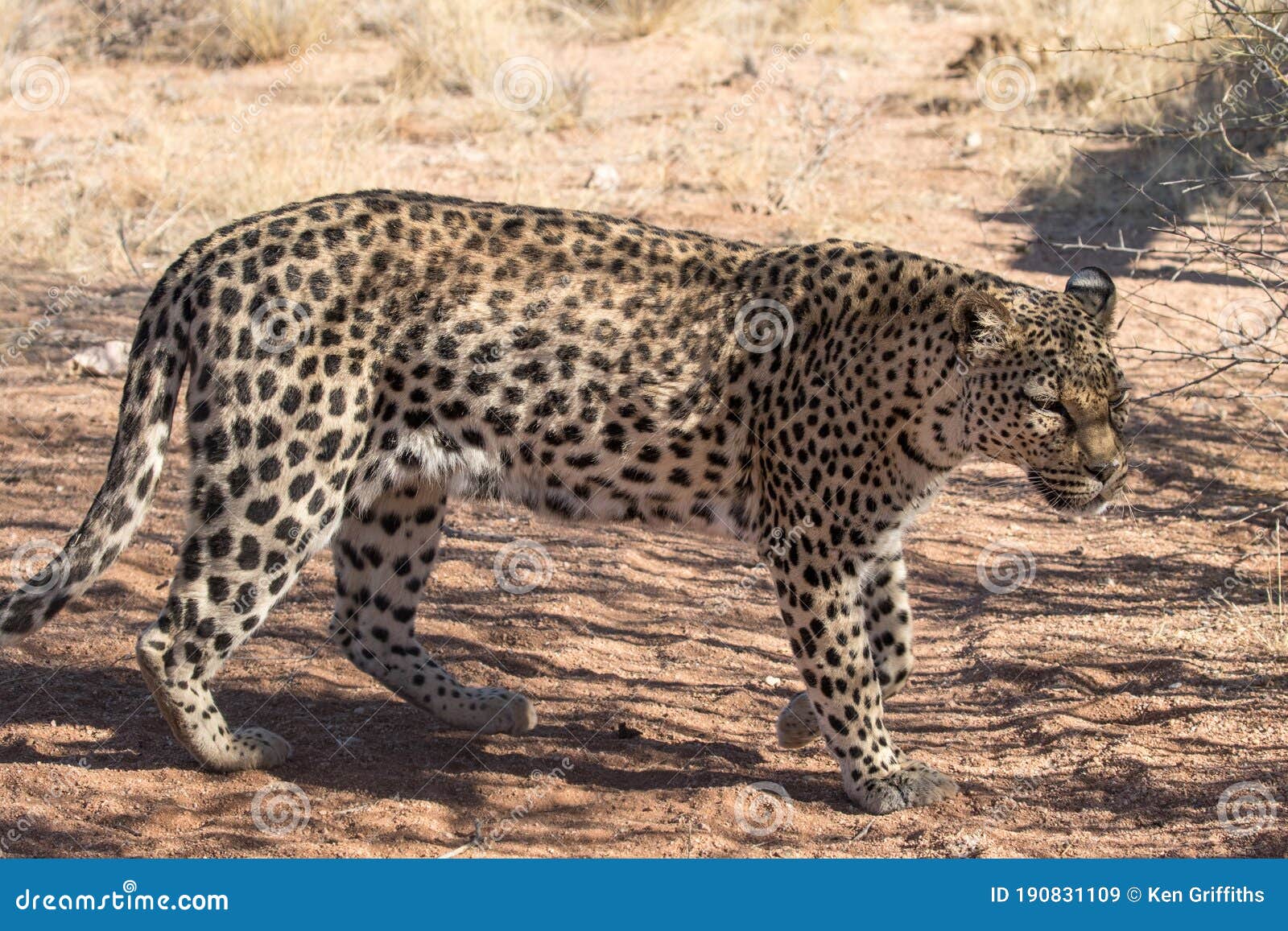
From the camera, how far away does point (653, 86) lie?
51.4 ft

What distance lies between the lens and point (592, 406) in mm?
5449

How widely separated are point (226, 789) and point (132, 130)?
990 centimetres

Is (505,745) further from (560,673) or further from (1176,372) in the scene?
(1176,372)

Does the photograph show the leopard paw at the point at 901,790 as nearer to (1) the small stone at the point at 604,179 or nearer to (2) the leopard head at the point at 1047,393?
(2) the leopard head at the point at 1047,393

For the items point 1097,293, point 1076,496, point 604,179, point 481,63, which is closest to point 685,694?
point 1076,496

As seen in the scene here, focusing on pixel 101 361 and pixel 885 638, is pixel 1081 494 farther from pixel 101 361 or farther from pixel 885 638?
pixel 101 361

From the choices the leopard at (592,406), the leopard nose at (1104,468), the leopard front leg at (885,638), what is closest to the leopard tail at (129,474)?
the leopard at (592,406)

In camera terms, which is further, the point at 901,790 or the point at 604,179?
the point at 604,179

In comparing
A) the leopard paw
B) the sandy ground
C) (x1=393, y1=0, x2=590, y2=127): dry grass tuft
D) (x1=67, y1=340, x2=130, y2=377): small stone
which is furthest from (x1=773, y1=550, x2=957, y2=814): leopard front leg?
(x1=393, y1=0, x2=590, y2=127): dry grass tuft

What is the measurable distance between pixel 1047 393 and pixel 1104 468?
0.33 metres

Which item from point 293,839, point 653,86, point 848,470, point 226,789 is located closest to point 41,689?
point 226,789

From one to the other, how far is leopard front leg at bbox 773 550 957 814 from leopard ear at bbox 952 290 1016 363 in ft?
2.83

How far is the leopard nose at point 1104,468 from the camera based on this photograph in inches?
199

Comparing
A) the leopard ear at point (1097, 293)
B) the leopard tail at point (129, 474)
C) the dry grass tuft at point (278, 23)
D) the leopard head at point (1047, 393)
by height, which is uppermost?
the dry grass tuft at point (278, 23)
